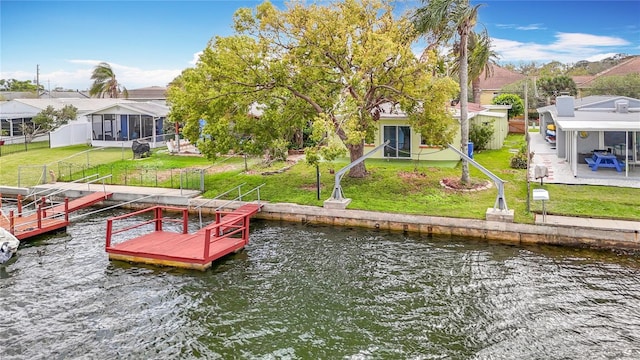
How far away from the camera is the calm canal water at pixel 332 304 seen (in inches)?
398

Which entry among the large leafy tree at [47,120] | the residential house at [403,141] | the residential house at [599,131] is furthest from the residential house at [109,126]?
the residential house at [599,131]

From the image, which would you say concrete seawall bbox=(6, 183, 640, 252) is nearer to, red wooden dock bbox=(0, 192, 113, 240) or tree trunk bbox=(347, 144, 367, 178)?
red wooden dock bbox=(0, 192, 113, 240)

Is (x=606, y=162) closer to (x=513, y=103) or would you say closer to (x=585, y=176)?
(x=585, y=176)

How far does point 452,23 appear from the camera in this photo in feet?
68.2

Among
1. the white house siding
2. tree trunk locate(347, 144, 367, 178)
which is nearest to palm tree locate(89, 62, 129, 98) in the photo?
the white house siding

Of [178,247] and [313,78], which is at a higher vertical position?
[313,78]

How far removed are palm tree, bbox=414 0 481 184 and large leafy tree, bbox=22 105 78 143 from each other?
29.3 m

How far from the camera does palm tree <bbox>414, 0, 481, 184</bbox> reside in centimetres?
2012

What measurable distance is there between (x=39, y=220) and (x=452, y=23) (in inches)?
680

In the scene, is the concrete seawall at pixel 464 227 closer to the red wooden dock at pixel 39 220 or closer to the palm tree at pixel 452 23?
the palm tree at pixel 452 23

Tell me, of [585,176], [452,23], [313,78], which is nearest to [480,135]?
[585,176]

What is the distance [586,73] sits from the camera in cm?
7188

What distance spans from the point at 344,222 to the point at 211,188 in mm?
7432

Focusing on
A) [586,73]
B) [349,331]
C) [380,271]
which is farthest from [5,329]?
[586,73]
